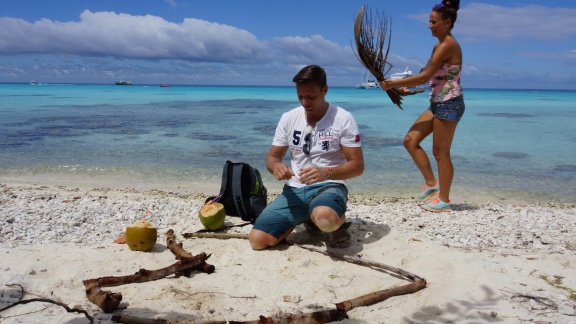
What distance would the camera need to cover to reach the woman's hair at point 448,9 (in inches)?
236

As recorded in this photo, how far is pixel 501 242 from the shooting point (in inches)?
203

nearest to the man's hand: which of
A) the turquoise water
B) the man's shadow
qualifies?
the man's shadow

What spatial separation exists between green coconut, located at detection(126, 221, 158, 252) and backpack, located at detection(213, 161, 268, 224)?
1.35 m

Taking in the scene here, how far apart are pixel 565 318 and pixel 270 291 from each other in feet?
7.13

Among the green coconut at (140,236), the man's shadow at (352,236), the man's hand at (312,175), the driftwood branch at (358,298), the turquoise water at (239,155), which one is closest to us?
the driftwood branch at (358,298)

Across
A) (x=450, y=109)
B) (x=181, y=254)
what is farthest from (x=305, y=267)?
(x=450, y=109)

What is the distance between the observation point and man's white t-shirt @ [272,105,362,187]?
15.7 ft

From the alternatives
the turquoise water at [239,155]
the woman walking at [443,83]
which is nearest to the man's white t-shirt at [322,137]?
the woman walking at [443,83]

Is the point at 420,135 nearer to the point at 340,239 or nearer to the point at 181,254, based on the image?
the point at 340,239

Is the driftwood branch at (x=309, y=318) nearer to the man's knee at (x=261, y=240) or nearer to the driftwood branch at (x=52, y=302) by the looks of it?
the driftwood branch at (x=52, y=302)

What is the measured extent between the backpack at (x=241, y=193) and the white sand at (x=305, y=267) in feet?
0.57

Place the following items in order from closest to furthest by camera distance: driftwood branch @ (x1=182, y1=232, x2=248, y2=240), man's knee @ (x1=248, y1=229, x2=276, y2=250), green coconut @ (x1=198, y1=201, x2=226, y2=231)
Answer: man's knee @ (x1=248, y1=229, x2=276, y2=250) → driftwood branch @ (x1=182, y1=232, x2=248, y2=240) → green coconut @ (x1=198, y1=201, x2=226, y2=231)

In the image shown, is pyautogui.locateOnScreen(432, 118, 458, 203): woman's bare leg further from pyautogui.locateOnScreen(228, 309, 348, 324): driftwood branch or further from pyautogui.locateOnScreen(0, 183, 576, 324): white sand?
pyautogui.locateOnScreen(228, 309, 348, 324): driftwood branch

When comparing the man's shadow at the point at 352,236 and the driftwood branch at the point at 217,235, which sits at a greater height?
the man's shadow at the point at 352,236
